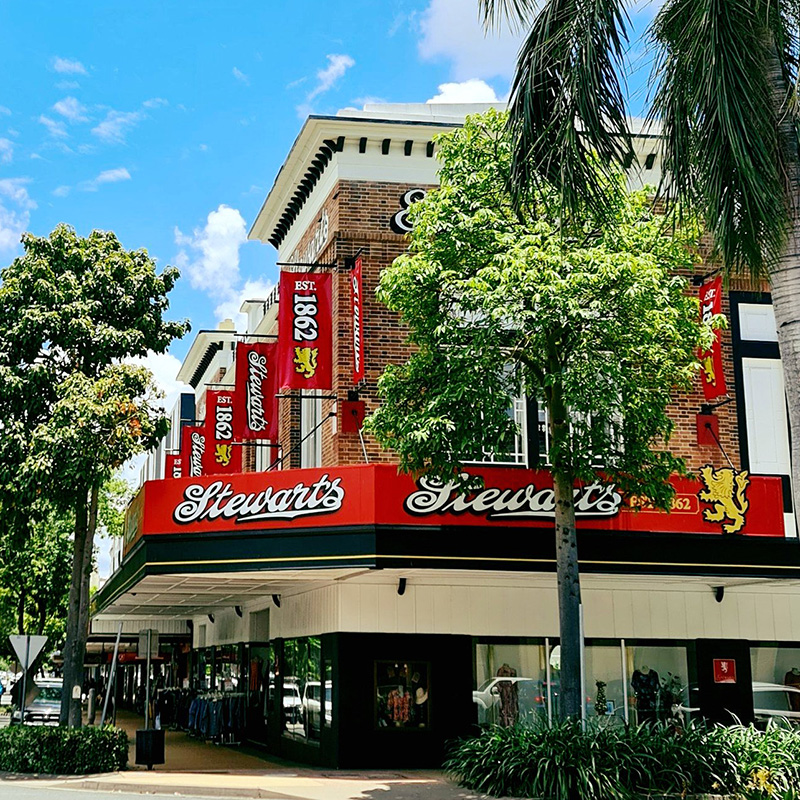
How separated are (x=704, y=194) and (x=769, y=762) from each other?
25.9 ft

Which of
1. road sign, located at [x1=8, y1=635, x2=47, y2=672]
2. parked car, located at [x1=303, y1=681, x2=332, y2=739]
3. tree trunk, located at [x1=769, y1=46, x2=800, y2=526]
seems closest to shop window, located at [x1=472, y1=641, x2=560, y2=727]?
parked car, located at [x1=303, y1=681, x2=332, y2=739]

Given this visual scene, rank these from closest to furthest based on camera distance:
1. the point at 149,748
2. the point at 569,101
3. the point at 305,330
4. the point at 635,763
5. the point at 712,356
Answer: the point at 569,101, the point at 635,763, the point at 305,330, the point at 149,748, the point at 712,356

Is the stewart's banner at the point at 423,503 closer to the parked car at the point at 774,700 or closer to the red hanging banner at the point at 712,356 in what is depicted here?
the red hanging banner at the point at 712,356

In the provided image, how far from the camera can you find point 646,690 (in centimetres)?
2209

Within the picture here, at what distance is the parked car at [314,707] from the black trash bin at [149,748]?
113 inches

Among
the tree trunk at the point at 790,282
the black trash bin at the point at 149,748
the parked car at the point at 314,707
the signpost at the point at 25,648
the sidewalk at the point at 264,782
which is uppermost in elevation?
the tree trunk at the point at 790,282

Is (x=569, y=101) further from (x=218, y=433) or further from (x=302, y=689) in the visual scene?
(x=218, y=433)

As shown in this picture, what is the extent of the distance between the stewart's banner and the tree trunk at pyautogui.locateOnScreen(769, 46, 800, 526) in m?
7.03

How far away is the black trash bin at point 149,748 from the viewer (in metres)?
21.3

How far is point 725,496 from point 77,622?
492 inches

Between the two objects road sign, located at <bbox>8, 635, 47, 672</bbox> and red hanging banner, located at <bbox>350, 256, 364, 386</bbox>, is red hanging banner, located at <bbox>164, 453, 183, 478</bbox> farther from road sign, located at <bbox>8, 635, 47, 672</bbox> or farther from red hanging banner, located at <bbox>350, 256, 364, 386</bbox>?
red hanging banner, located at <bbox>350, 256, 364, 386</bbox>

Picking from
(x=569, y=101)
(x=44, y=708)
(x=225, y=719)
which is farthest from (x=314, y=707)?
(x=44, y=708)

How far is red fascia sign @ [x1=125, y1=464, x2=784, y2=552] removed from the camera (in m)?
19.1

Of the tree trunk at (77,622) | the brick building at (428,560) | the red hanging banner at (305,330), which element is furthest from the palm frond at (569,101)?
the tree trunk at (77,622)
